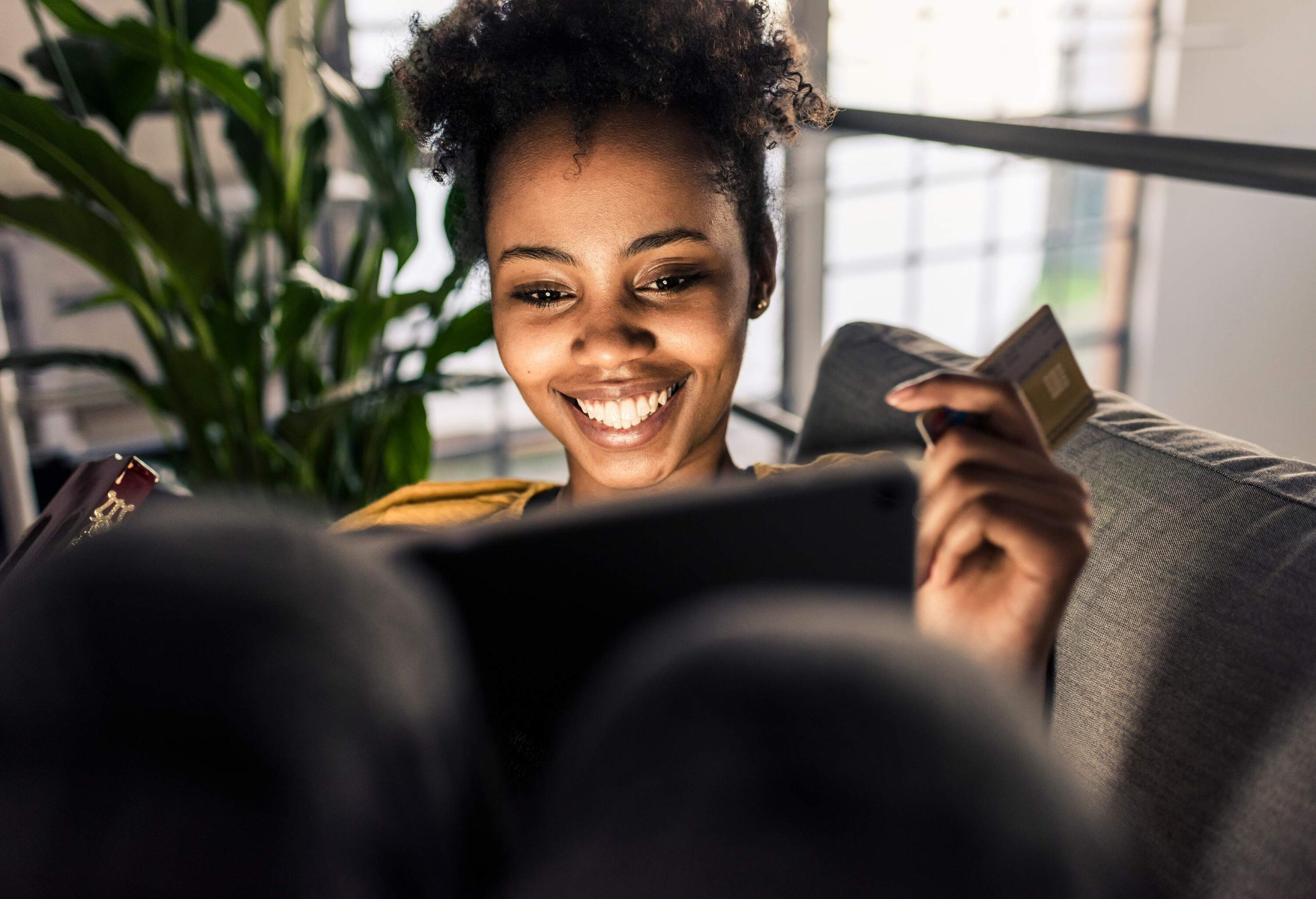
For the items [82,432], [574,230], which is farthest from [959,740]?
[82,432]

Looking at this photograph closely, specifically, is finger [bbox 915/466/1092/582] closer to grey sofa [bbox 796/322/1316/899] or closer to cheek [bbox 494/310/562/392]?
grey sofa [bbox 796/322/1316/899]

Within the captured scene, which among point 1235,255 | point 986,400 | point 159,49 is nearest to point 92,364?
point 159,49

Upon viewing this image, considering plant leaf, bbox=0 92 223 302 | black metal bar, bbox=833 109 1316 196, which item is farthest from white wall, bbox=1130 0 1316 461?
plant leaf, bbox=0 92 223 302

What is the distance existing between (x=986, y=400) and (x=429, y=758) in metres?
0.45

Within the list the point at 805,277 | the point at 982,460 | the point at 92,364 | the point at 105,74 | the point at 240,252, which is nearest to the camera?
the point at 982,460

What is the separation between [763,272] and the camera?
97 centimetres

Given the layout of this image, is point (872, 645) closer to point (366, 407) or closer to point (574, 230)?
point (574, 230)

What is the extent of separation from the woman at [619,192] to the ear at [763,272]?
0.01m

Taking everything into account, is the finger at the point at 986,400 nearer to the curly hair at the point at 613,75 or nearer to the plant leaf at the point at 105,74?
the curly hair at the point at 613,75

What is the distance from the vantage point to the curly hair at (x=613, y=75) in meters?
0.82

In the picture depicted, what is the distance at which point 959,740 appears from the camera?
0.15 meters

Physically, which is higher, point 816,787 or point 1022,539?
point 816,787

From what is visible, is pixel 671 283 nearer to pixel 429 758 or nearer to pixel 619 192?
pixel 619 192

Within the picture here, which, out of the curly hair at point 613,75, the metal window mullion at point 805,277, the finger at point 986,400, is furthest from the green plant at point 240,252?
the metal window mullion at point 805,277
